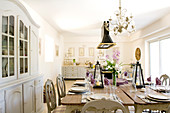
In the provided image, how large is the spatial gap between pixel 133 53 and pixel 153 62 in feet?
7.96

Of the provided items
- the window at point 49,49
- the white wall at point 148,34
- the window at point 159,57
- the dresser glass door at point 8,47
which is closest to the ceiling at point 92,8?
the white wall at point 148,34

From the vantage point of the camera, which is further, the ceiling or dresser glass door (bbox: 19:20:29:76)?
the ceiling

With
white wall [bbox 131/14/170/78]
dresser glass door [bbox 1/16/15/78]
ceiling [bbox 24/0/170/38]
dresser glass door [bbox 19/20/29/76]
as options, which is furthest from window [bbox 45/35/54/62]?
white wall [bbox 131/14/170/78]

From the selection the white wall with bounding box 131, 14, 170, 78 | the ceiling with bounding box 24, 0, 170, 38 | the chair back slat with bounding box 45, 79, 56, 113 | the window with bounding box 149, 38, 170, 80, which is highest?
the ceiling with bounding box 24, 0, 170, 38

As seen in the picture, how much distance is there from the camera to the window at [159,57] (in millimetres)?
5344

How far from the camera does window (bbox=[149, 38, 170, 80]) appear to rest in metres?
5.34

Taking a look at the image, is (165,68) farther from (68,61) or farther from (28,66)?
(68,61)

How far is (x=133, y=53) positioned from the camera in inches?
349

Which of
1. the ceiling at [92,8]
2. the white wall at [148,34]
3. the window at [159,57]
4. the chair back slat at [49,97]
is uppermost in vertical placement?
the ceiling at [92,8]

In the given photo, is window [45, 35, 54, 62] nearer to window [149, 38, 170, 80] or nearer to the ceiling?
the ceiling

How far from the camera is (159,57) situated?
19.2 ft

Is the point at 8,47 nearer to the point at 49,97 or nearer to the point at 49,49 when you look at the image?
the point at 49,97

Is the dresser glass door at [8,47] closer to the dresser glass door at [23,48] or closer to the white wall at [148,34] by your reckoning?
the dresser glass door at [23,48]

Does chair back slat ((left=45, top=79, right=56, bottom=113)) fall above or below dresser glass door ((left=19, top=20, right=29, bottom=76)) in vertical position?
below
